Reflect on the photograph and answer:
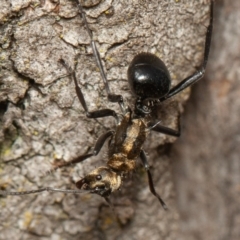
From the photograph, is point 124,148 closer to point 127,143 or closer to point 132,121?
point 127,143

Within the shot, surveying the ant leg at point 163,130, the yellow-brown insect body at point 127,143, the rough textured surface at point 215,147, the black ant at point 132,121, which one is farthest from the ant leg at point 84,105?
the rough textured surface at point 215,147

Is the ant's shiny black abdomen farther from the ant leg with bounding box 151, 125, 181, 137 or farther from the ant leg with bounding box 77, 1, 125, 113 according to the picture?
the ant leg with bounding box 151, 125, 181, 137

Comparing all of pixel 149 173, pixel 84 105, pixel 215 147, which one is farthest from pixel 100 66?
pixel 215 147

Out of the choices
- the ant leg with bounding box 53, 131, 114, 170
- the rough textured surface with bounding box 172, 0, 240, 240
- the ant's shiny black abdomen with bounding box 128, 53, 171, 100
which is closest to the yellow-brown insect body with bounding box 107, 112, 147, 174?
the ant leg with bounding box 53, 131, 114, 170

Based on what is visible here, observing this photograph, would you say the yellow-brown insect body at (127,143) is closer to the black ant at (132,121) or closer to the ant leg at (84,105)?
the black ant at (132,121)

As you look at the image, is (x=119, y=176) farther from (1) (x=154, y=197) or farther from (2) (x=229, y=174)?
(2) (x=229, y=174)

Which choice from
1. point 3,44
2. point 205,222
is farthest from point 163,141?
point 3,44

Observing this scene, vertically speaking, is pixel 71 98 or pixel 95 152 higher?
pixel 71 98
